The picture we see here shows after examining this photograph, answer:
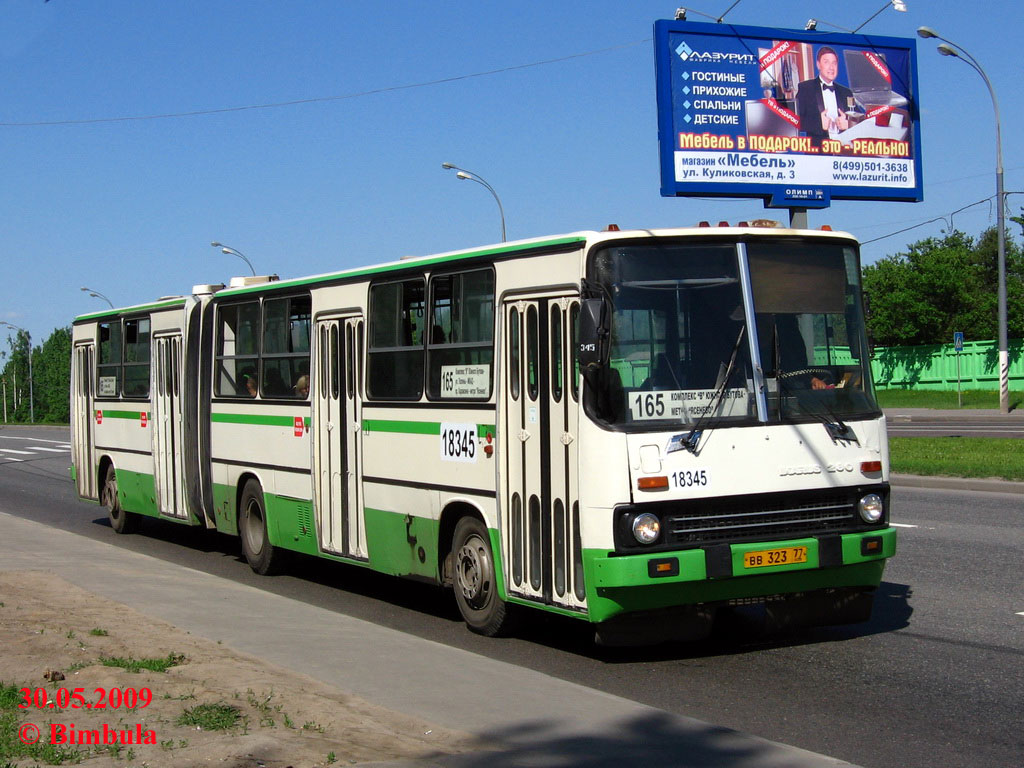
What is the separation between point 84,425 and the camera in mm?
19172

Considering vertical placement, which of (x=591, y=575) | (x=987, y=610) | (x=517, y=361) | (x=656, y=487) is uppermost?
(x=517, y=361)

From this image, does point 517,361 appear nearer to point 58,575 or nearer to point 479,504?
point 479,504

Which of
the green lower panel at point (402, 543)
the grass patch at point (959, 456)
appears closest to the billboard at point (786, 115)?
the grass patch at point (959, 456)

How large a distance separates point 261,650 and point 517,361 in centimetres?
262

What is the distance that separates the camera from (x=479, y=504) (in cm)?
957

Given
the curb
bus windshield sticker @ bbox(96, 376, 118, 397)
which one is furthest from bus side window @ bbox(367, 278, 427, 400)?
Result: the curb

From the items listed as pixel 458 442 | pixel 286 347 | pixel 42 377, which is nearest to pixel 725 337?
pixel 458 442

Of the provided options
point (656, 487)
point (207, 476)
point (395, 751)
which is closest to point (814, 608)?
point (656, 487)

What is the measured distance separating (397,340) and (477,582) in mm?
2300

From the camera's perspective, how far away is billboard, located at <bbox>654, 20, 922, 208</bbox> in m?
26.7

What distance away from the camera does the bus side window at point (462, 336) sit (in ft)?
31.3

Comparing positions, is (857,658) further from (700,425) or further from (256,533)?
(256,533)

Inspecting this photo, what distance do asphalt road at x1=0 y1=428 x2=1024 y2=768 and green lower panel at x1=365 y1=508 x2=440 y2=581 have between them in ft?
1.47

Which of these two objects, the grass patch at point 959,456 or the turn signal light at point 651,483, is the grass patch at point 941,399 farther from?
the turn signal light at point 651,483
